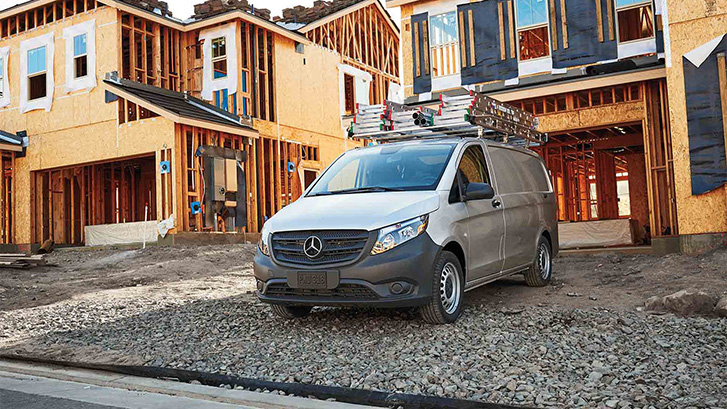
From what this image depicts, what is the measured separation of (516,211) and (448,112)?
159cm

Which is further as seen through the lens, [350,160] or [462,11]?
[462,11]

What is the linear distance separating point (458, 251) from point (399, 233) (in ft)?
3.24

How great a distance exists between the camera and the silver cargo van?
6.27 m

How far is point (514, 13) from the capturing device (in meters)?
15.9

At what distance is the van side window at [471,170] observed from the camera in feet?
23.5

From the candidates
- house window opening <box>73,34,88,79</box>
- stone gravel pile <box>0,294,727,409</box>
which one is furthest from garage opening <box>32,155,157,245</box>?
stone gravel pile <box>0,294,727,409</box>

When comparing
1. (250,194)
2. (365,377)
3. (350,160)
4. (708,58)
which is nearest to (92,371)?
(365,377)

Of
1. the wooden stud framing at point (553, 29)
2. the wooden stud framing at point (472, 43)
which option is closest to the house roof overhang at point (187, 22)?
the wooden stud framing at point (472, 43)

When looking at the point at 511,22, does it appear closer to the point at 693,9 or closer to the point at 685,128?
the point at 693,9

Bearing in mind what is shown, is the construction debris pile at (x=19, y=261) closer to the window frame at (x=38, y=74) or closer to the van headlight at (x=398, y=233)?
the window frame at (x=38, y=74)

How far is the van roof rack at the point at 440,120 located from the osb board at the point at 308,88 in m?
15.8

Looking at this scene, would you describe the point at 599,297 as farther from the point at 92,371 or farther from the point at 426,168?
the point at 92,371

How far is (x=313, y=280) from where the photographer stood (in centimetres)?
638

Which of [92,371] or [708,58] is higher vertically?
[708,58]
